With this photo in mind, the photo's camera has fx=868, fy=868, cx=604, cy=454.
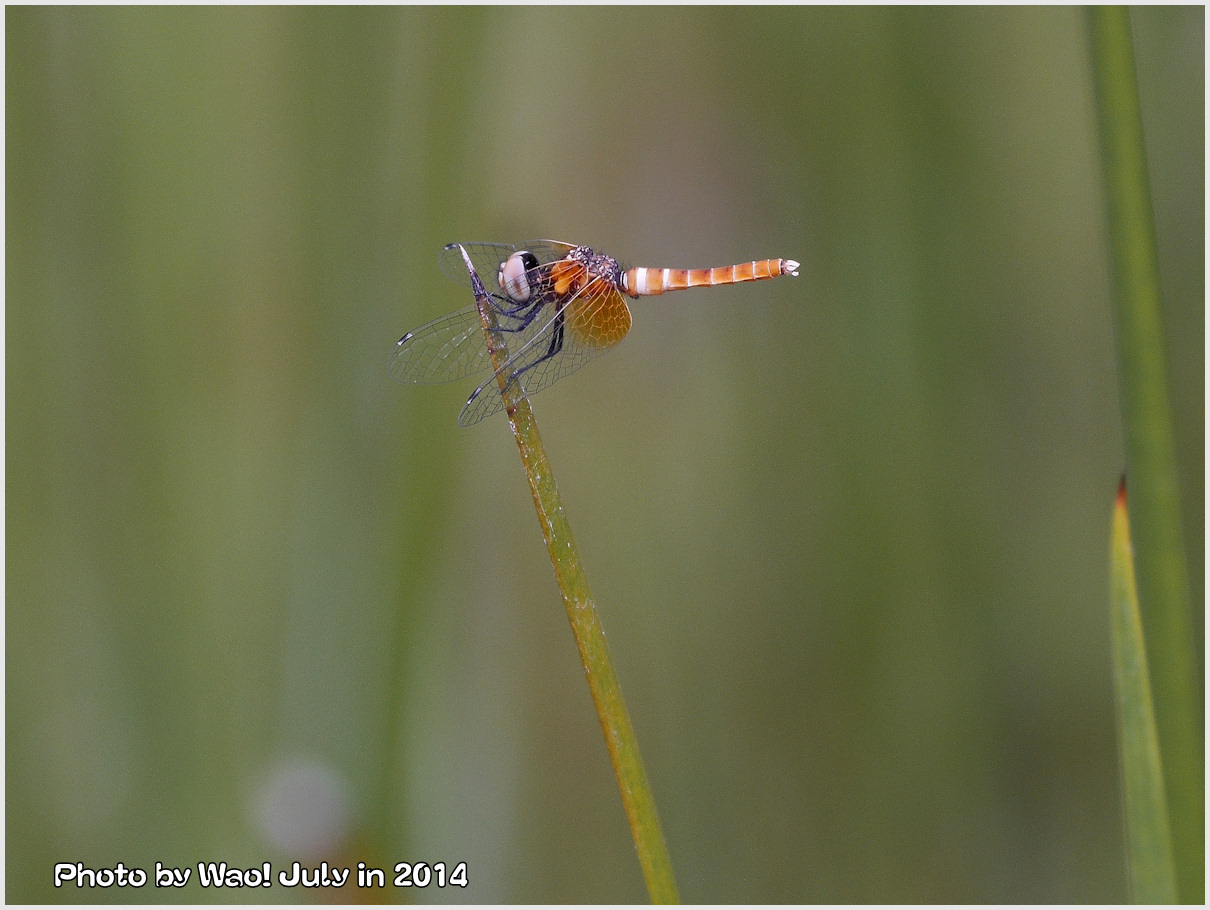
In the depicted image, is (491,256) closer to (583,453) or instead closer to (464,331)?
(464,331)

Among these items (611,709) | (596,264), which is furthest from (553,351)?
(611,709)

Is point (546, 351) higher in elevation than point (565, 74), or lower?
lower

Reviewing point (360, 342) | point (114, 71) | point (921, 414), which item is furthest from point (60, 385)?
point (921, 414)

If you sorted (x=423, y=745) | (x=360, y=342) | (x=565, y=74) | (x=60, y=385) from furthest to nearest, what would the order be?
(x=565, y=74) < (x=60, y=385) < (x=423, y=745) < (x=360, y=342)

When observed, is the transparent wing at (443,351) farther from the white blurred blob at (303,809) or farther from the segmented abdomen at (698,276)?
the white blurred blob at (303,809)

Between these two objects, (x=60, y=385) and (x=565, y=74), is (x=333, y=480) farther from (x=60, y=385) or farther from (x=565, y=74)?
(x=565, y=74)

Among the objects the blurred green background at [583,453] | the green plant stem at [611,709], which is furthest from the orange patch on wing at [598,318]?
the green plant stem at [611,709]
